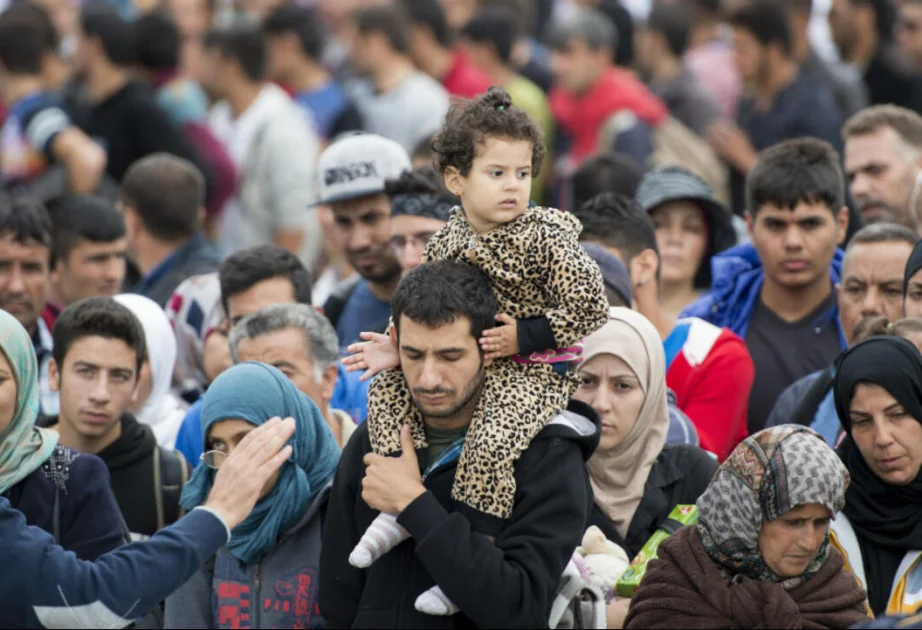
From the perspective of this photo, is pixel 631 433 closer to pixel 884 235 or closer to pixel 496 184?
pixel 496 184

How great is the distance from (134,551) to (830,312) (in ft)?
11.3

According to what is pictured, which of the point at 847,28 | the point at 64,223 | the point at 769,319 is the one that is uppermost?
the point at 847,28

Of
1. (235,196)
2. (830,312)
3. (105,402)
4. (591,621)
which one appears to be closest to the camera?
(591,621)

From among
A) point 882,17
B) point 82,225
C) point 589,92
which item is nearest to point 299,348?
point 82,225

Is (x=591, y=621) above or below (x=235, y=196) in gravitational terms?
below

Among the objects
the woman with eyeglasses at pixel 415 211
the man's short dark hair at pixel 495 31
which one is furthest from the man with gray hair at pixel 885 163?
the man's short dark hair at pixel 495 31

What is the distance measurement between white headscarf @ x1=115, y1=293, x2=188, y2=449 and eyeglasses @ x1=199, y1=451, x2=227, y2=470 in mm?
1402

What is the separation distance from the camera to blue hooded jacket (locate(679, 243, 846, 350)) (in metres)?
7.04

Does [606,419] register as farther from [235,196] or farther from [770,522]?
[235,196]

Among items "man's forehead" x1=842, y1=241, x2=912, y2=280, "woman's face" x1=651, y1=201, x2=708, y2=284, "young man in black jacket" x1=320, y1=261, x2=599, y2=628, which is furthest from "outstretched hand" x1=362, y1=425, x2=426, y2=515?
"woman's face" x1=651, y1=201, x2=708, y2=284

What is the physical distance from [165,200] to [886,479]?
440 cm

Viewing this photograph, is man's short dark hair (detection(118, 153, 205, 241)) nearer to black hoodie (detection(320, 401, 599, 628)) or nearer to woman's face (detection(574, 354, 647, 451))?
woman's face (detection(574, 354, 647, 451))

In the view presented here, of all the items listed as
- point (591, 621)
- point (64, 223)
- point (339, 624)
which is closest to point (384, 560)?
point (339, 624)

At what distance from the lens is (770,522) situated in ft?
15.2
